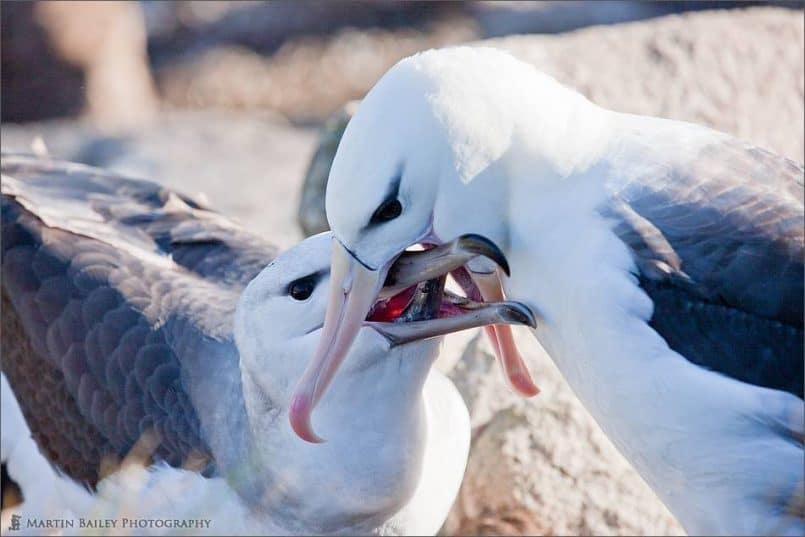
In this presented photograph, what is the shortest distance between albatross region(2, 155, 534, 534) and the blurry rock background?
Result: 0.62 meters

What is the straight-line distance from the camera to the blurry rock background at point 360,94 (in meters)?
4.91

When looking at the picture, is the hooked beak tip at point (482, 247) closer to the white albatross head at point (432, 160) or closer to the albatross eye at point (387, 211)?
the white albatross head at point (432, 160)

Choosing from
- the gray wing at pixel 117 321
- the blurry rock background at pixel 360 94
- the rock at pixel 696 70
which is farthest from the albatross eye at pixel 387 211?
the rock at pixel 696 70

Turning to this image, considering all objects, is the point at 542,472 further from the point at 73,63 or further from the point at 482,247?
the point at 73,63

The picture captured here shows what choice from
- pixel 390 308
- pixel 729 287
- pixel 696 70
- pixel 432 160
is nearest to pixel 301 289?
pixel 390 308

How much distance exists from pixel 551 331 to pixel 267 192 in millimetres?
4974

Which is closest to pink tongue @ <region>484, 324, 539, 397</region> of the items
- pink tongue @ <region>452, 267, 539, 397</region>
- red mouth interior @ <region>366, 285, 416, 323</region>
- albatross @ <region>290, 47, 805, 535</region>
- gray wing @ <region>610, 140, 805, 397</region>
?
pink tongue @ <region>452, 267, 539, 397</region>

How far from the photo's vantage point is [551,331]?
3479mm

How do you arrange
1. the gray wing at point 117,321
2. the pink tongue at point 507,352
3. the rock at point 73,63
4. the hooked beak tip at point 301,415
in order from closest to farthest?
the hooked beak tip at point 301,415 < the pink tongue at point 507,352 < the gray wing at point 117,321 < the rock at point 73,63

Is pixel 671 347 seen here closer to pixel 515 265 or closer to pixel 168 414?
pixel 515 265

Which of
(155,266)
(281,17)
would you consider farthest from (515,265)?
(281,17)

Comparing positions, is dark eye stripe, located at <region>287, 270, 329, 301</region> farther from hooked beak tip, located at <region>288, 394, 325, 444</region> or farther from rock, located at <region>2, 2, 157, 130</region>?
rock, located at <region>2, 2, 157, 130</region>

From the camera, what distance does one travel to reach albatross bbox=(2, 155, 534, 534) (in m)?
3.83

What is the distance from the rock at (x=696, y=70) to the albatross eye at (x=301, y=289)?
2.55m
